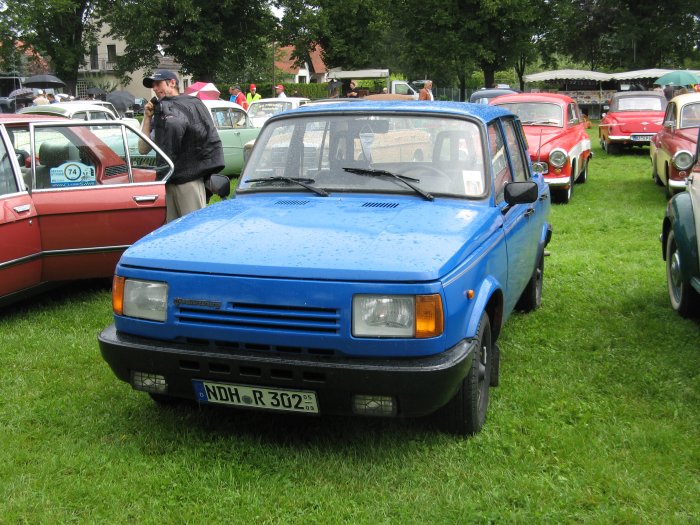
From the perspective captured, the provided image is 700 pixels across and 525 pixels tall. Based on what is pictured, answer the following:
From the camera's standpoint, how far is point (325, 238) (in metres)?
3.68

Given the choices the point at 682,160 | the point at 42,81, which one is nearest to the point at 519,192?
the point at 682,160

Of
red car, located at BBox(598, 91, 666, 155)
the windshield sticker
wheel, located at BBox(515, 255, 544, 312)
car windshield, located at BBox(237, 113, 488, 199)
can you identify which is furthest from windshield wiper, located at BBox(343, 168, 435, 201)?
red car, located at BBox(598, 91, 666, 155)

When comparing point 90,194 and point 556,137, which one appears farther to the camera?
point 556,137

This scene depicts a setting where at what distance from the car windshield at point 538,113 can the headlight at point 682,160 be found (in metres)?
2.74

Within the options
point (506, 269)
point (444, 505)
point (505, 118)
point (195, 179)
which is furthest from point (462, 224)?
point (195, 179)

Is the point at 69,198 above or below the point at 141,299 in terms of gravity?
above

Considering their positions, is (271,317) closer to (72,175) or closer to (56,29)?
(72,175)

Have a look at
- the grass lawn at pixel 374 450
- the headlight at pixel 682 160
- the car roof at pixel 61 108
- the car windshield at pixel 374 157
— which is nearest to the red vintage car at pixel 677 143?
the headlight at pixel 682 160

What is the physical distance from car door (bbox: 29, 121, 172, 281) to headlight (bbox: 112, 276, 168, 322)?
8.76 feet

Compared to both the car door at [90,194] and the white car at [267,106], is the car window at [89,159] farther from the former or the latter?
the white car at [267,106]

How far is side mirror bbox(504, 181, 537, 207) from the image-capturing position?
14.7 ft

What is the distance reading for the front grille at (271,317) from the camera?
10.9 ft

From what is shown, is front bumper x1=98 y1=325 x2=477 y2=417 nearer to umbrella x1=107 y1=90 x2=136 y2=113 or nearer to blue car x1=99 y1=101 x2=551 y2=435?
blue car x1=99 y1=101 x2=551 y2=435

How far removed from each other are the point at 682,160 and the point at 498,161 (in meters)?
7.25
